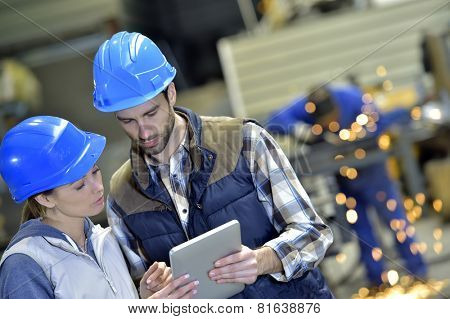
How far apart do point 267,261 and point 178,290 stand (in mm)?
109

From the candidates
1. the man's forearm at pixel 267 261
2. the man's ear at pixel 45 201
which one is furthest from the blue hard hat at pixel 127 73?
the man's forearm at pixel 267 261

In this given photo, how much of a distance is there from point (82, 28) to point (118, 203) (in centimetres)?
24

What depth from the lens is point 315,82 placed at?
8.75 ft

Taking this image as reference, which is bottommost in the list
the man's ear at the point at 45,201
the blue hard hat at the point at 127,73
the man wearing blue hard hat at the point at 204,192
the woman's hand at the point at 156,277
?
the woman's hand at the point at 156,277

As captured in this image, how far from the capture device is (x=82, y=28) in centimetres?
98

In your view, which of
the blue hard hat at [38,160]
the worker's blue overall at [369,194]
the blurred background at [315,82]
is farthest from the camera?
the worker's blue overall at [369,194]

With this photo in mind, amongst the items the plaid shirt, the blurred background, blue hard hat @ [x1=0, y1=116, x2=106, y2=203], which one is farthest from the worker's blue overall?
blue hard hat @ [x1=0, y1=116, x2=106, y2=203]

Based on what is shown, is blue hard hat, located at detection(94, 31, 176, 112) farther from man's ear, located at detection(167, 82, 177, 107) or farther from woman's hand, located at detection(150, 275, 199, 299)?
woman's hand, located at detection(150, 275, 199, 299)

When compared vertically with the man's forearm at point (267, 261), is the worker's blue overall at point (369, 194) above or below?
below

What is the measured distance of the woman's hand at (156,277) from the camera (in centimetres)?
88

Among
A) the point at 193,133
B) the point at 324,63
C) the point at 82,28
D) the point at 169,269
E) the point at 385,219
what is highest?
the point at 82,28

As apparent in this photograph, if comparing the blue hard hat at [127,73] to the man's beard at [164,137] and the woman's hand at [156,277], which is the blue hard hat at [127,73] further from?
the woman's hand at [156,277]
